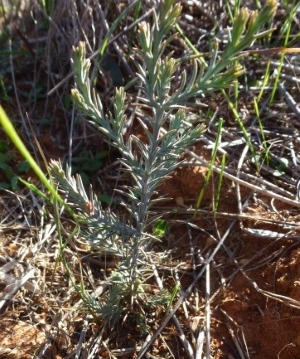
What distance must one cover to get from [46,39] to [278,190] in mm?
1135

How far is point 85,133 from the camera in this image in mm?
1936

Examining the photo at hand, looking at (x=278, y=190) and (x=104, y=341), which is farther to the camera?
(x=278, y=190)

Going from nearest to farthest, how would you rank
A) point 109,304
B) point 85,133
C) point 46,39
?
point 109,304
point 85,133
point 46,39

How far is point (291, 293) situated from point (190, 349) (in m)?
0.32

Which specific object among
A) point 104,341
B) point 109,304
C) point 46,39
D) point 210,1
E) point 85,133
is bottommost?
point 104,341

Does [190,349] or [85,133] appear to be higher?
[85,133]

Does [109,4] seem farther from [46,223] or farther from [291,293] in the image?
[291,293]

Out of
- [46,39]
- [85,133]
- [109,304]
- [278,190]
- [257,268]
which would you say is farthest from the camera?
[46,39]

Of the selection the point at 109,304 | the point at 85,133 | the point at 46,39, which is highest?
the point at 46,39

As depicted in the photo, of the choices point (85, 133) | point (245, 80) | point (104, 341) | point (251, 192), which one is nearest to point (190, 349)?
point (104, 341)

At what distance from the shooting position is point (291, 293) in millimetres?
1467

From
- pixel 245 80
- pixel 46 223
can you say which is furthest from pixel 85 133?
pixel 245 80

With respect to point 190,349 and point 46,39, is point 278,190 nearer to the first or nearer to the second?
point 190,349

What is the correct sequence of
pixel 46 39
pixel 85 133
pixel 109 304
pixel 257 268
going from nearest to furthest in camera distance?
pixel 109 304 < pixel 257 268 < pixel 85 133 < pixel 46 39
